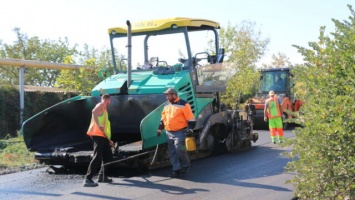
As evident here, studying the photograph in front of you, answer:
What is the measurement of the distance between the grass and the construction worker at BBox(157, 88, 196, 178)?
119 inches

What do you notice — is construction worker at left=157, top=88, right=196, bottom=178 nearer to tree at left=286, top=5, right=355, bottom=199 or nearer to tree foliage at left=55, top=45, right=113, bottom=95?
tree at left=286, top=5, right=355, bottom=199

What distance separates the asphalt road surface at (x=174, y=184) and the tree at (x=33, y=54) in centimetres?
2411

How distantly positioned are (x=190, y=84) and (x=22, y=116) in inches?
374

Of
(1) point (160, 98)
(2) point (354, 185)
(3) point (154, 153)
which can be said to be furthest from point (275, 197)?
(1) point (160, 98)

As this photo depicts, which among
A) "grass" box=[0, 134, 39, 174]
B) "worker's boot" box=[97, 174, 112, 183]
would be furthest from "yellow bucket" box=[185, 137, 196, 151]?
"grass" box=[0, 134, 39, 174]

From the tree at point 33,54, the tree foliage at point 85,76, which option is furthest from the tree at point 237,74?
the tree at point 33,54

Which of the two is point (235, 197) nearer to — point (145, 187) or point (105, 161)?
point (145, 187)

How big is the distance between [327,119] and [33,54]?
A: 33.2m

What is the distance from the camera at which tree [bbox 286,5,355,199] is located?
4777mm

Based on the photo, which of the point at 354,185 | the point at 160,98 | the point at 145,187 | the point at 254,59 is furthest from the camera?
the point at 254,59

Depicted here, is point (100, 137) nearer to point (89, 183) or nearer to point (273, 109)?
point (89, 183)

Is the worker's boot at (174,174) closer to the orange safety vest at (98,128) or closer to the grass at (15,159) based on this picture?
the orange safety vest at (98,128)

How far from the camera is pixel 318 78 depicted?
5188 mm

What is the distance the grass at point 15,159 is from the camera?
907 cm
